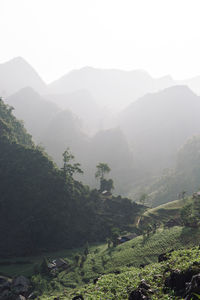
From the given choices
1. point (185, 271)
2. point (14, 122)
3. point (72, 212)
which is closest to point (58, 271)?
point (72, 212)

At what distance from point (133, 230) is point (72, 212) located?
26.8 meters

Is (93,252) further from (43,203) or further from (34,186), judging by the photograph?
(34,186)

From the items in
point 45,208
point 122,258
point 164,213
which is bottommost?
point 122,258

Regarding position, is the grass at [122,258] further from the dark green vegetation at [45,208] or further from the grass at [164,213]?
the grass at [164,213]

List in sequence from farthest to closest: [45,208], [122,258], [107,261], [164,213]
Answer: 1. [164,213]
2. [45,208]
3. [107,261]
4. [122,258]

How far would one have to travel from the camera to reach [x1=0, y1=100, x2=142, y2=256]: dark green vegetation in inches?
3118

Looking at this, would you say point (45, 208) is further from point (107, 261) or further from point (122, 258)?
point (122, 258)

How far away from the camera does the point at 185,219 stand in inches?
2613

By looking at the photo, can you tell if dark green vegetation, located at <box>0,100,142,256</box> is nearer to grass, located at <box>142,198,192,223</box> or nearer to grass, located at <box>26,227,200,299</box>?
grass, located at <box>142,198,192,223</box>

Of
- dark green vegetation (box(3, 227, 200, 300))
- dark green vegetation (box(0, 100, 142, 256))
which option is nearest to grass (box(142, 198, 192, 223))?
dark green vegetation (box(0, 100, 142, 256))

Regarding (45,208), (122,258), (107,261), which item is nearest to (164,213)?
(122,258)

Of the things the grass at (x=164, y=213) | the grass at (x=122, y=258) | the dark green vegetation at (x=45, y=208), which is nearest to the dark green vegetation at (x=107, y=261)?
the grass at (x=122, y=258)

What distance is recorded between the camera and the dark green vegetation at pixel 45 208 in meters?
79.2

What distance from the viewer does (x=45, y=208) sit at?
86.7 metres
